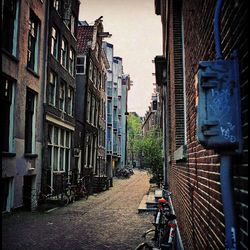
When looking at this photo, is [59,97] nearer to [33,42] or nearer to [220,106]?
[33,42]

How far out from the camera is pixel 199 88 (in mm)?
1947

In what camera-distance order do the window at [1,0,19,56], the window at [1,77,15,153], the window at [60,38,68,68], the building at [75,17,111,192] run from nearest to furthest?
1. the window at [1,77,15,153]
2. the window at [1,0,19,56]
3. the window at [60,38,68,68]
4. the building at [75,17,111,192]

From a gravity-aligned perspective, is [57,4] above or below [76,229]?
above

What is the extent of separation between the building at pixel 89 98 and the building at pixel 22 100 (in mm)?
7589

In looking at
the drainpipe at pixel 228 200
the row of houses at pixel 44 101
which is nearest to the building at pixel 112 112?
the row of houses at pixel 44 101

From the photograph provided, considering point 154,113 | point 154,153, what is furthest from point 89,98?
point 154,113

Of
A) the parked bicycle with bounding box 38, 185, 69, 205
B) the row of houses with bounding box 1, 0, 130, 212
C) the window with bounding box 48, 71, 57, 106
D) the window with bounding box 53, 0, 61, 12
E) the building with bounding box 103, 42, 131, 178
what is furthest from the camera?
the building with bounding box 103, 42, 131, 178

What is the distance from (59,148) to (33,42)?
243 inches

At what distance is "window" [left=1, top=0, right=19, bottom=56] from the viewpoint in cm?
1234

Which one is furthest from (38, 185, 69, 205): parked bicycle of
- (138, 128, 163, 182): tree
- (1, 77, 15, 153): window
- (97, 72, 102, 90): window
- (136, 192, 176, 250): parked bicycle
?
(97, 72, 102, 90): window

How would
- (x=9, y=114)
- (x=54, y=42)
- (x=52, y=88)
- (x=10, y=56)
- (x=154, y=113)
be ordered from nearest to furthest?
(x=10, y=56) < (x=9, y=114) < (x=52, y=88) < (x=54, y=42) < (x=154, y=113)

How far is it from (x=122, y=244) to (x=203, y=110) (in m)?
7.11

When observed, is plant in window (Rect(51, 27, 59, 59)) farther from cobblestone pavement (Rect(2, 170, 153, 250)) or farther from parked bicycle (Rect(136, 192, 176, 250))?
parked bicycle (Rect(136, 192, 176, 250))

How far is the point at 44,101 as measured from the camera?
16016 millimetres
